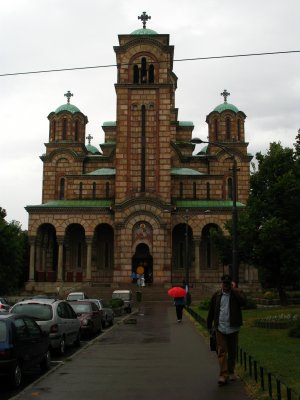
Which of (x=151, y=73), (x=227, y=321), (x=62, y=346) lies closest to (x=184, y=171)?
(x=151, y=73)

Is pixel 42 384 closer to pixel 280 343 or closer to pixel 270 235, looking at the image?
pixel 280 343

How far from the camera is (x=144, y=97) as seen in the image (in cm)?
5781

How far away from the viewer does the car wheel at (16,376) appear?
10562 mm

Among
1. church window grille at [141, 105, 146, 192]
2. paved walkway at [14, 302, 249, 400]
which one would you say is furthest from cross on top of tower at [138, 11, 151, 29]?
paved walkway at [14, 302, 249, 400]

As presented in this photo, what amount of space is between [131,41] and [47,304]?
4671cm

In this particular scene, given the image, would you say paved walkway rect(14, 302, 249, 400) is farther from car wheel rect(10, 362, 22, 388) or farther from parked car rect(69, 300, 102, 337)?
parked car rect(69, 300, 102, 337)

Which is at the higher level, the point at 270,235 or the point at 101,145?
the point at 101,145

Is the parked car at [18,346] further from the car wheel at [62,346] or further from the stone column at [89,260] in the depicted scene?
the stone column at [89,260]

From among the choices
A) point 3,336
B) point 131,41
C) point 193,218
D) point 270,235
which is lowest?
point 3,336

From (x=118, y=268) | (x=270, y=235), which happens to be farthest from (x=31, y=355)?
(x=118, y=268)

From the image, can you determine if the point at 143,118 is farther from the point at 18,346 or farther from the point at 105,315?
the point at 18,346

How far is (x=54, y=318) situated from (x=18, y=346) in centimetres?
445

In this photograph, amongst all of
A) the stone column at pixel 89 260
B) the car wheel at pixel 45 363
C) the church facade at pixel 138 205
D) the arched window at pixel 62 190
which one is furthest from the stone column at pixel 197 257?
the car wheel at pixel 45 363

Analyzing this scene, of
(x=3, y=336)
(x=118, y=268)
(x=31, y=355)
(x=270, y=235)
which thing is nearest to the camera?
(x=3, y=336)
